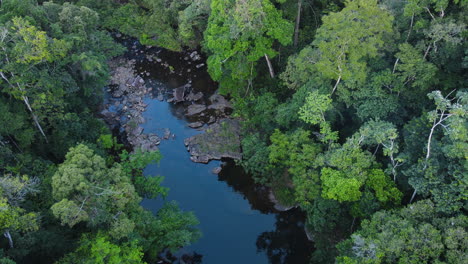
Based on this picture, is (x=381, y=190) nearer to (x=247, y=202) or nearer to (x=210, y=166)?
(x=247, y=202)

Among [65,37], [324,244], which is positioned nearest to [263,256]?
[324,244]

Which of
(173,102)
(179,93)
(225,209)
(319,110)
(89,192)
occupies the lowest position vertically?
(89,192)

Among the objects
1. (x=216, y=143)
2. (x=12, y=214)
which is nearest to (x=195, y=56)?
(x=216, y=143)

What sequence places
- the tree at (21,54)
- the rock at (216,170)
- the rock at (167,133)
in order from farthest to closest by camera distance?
the rock at (167,133)
the rock at (216,170)
the tree at (21,54)

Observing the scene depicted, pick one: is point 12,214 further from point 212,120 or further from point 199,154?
point 212,120

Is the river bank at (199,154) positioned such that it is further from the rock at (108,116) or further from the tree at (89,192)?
the tree at (89,192)

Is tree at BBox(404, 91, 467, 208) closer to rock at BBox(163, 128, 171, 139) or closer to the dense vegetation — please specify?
the dense vegetation

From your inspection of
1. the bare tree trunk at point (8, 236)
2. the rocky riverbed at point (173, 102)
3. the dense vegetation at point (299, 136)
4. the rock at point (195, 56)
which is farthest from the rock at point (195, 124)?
the bare tree trunk at point (8, 236)
